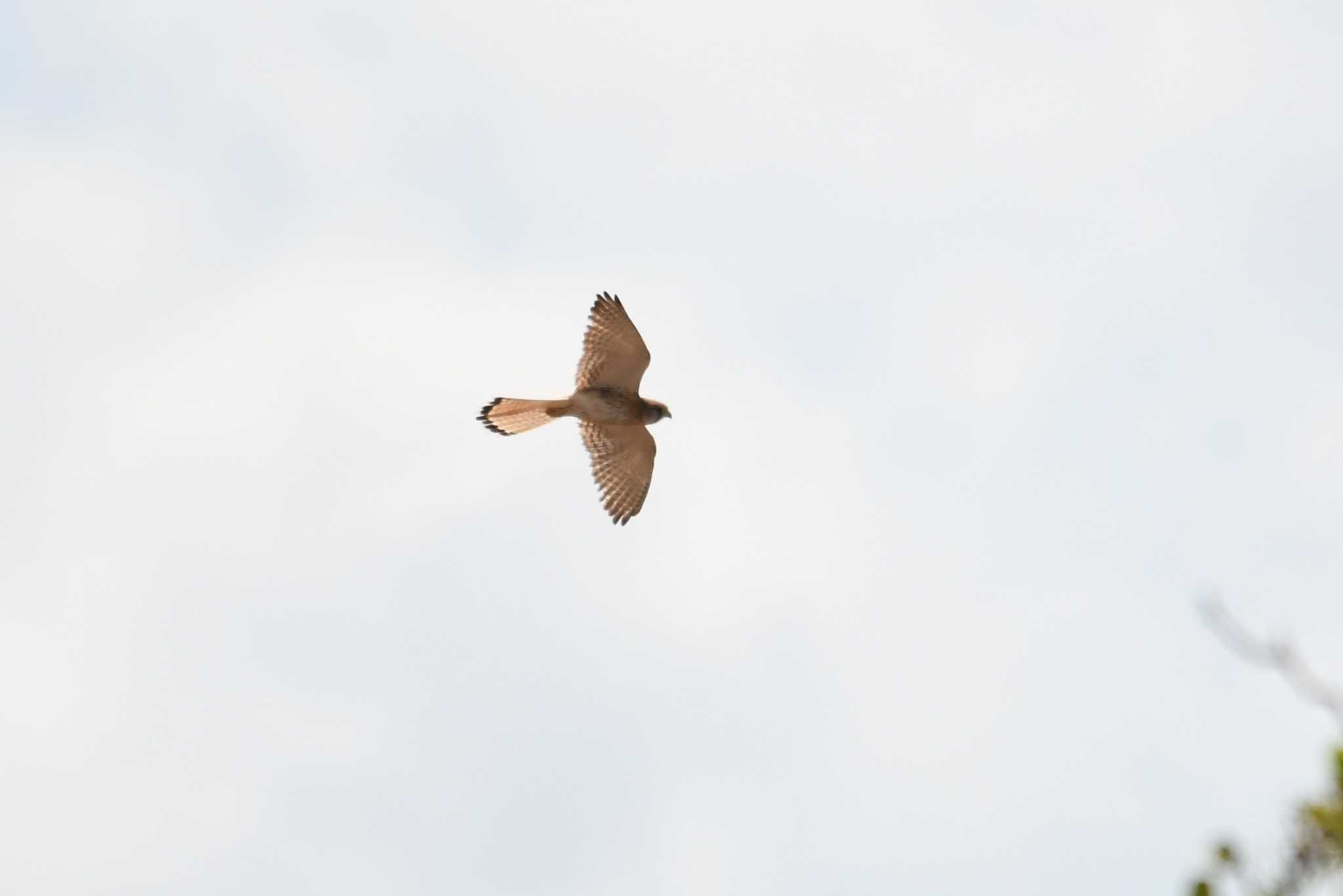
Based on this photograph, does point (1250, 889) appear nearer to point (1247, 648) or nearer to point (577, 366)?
point (1247, 648)

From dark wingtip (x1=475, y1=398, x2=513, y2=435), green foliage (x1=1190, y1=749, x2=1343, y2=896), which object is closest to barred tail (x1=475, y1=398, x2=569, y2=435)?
dark wingtip (x1=475, y1=398, x2=513, y2=435)

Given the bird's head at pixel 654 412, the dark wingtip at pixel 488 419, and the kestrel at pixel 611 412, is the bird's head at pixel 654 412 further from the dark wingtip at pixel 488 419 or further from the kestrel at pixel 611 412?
the dark wingtip at pixel 488 419

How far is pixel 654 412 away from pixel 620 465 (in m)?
0.92

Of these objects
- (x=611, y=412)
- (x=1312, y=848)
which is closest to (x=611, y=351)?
(x=611, y=412)

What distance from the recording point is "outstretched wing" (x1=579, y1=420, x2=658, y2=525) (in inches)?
770

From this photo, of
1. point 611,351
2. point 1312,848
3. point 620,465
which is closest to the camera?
point 1312,848

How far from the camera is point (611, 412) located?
19188 mm

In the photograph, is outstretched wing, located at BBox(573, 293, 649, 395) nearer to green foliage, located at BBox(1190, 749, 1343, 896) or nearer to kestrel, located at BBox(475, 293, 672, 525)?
kestrel, located at BBox(475, 293, 672, 525)

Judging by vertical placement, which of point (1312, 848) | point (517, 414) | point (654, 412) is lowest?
point (1312, 848)

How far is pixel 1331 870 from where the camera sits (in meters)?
4.81

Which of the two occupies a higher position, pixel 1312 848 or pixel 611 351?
pixel 611 351

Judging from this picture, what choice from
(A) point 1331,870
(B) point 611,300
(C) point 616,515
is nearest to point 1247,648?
(A) point 1331,870

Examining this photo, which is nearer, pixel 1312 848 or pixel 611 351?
pixel 1312 848

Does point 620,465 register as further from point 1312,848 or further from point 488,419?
point 1312,848
